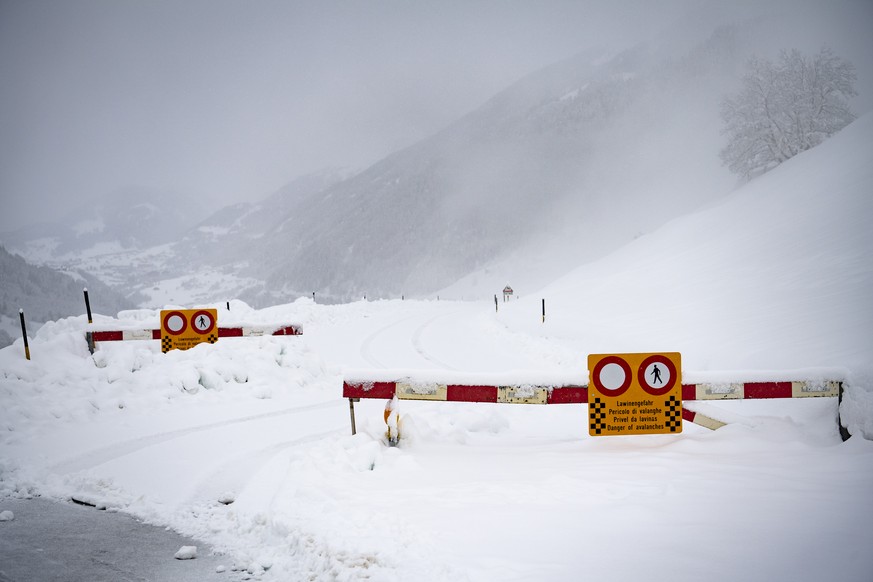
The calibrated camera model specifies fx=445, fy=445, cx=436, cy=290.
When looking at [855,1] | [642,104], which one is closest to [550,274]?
[642,104]

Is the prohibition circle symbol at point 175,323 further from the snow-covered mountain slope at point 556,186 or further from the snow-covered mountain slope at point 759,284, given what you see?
the snow-covered mountain slope at point 556,186

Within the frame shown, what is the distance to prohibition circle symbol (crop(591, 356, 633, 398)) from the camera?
5324mm

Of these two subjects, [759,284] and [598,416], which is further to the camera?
[759,284]

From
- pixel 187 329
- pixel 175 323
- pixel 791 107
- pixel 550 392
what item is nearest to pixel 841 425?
pixel 550 392

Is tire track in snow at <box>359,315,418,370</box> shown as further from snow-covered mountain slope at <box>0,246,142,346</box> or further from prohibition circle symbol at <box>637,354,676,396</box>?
snow-covered mountain slope at <box>0,246,142,346</box>

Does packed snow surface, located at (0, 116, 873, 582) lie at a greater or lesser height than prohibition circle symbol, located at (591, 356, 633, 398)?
lesser

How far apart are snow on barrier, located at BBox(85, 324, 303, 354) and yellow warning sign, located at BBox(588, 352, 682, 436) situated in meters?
7.21

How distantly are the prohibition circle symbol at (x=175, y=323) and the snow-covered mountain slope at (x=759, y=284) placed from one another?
10.5 m

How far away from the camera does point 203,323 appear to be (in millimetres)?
10336

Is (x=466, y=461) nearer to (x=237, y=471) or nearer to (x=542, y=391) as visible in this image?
(x=542, y=391)

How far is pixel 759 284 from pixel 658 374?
1222cm

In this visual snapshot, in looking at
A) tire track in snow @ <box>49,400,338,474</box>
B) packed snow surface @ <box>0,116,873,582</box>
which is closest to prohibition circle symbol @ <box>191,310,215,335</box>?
packed snow surface @ <box>0,116,873,582</box>

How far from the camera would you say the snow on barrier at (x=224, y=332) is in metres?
9.94

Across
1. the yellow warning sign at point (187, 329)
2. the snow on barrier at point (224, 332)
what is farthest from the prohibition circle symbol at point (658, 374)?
the yellow warning sign at point (187, 329)
